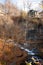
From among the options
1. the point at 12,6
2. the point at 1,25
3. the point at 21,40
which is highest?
the point at 12,6

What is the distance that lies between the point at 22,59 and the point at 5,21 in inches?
315

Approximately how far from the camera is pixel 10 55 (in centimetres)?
1380

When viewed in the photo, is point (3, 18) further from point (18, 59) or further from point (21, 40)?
point (18, 59)

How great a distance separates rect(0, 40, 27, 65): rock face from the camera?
12.6 meters

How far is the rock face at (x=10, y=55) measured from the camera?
12.6m

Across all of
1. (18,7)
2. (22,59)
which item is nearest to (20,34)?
(18,7)

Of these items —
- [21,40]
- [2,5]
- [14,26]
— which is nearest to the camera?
[21,40]

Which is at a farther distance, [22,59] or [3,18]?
[3,18]

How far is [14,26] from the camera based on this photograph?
20406mm

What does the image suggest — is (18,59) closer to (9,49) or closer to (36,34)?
(9,49)

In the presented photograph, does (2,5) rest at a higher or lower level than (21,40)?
higher

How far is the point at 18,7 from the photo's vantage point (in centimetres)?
2334

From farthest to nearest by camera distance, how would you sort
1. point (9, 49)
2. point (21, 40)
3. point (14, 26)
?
point (14, 26)
point (21, 40)
point (9, 49)

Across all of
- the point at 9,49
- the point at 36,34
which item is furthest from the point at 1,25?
the point at 9,49
